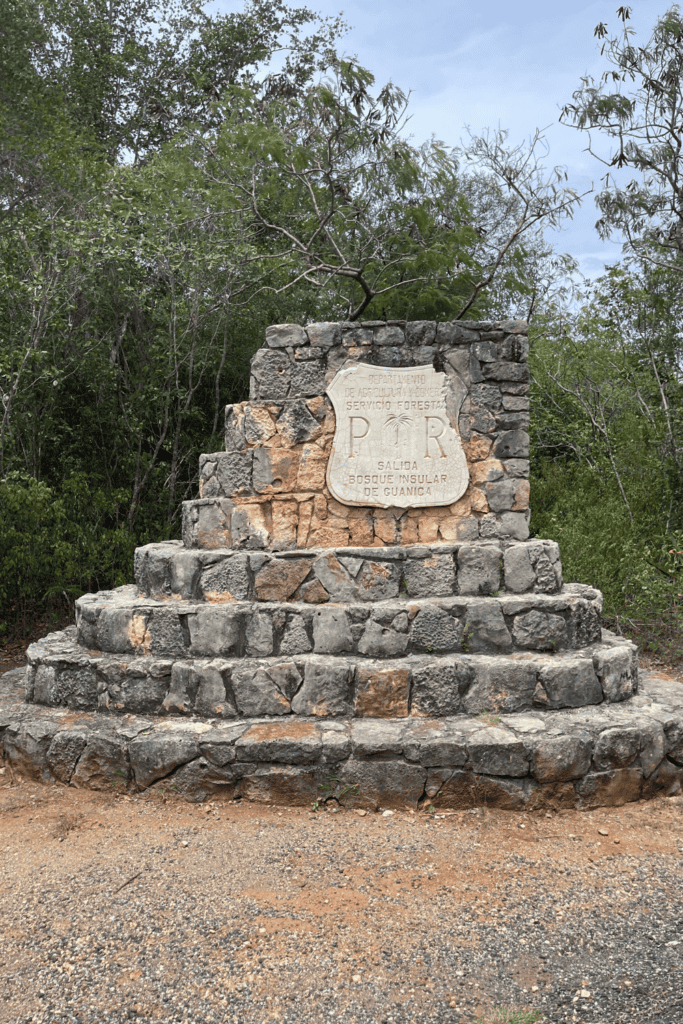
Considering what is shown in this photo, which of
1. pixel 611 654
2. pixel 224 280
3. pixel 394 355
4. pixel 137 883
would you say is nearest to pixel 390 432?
pixel 394 355

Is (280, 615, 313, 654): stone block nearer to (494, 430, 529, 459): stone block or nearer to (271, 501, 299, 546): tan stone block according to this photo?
(271, 501, 299, 546): tan stone block

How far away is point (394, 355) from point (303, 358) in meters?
0.58

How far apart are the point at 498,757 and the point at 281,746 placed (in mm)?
1148

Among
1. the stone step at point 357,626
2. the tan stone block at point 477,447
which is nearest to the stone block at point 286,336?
the tan stone block at point 477,447

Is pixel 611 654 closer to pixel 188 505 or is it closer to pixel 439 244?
pixel 188 505

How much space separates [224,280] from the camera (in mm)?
9266

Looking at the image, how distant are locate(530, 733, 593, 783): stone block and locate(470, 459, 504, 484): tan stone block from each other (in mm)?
1663

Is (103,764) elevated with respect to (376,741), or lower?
lower

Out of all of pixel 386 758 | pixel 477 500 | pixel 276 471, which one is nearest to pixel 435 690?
pixel 386 758

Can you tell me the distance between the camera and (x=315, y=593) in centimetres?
486

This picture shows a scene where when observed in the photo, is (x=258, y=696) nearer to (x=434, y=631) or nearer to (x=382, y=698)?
(x=382, y=698)

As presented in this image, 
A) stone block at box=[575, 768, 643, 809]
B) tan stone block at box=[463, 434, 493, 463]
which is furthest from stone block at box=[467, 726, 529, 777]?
tan stone block at box=[463, 434, 493, 463]

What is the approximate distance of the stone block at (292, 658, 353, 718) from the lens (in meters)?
4.52

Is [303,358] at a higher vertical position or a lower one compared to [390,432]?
higher
